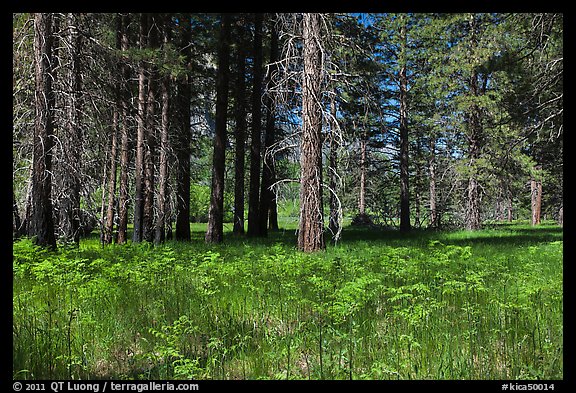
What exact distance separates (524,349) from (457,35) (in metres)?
18.6

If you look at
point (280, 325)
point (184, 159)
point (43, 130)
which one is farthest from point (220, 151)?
point (280, 325)

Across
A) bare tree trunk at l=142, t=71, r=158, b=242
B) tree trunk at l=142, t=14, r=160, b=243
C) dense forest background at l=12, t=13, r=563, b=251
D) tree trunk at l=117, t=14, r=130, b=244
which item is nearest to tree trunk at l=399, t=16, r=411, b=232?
dense forest background at l=12, t=13, r=563, b=251

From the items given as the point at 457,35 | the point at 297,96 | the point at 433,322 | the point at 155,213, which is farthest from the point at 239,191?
the point at 433,322

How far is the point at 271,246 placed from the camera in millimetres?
12062

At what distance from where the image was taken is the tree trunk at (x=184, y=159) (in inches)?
623

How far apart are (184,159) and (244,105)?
423 cm

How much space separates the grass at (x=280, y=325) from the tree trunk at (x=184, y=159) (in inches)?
341

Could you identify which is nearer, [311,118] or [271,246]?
[311,118]

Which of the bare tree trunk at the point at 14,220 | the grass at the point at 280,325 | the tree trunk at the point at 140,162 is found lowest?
the grass at the point at 280,325

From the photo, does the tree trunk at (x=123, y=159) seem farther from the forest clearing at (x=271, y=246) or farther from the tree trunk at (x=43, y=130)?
the tree trunk at (x=43, y=130)

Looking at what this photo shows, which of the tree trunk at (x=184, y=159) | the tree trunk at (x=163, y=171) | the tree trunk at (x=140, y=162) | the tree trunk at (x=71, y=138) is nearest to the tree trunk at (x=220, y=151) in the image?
the tree trunk at (x=163, y=171)

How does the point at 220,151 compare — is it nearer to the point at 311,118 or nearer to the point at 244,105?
the point at 311,118

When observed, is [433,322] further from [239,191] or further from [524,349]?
[239,191]

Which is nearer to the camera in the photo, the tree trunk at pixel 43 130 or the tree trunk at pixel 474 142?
the tree trunk at pixel 43 130
